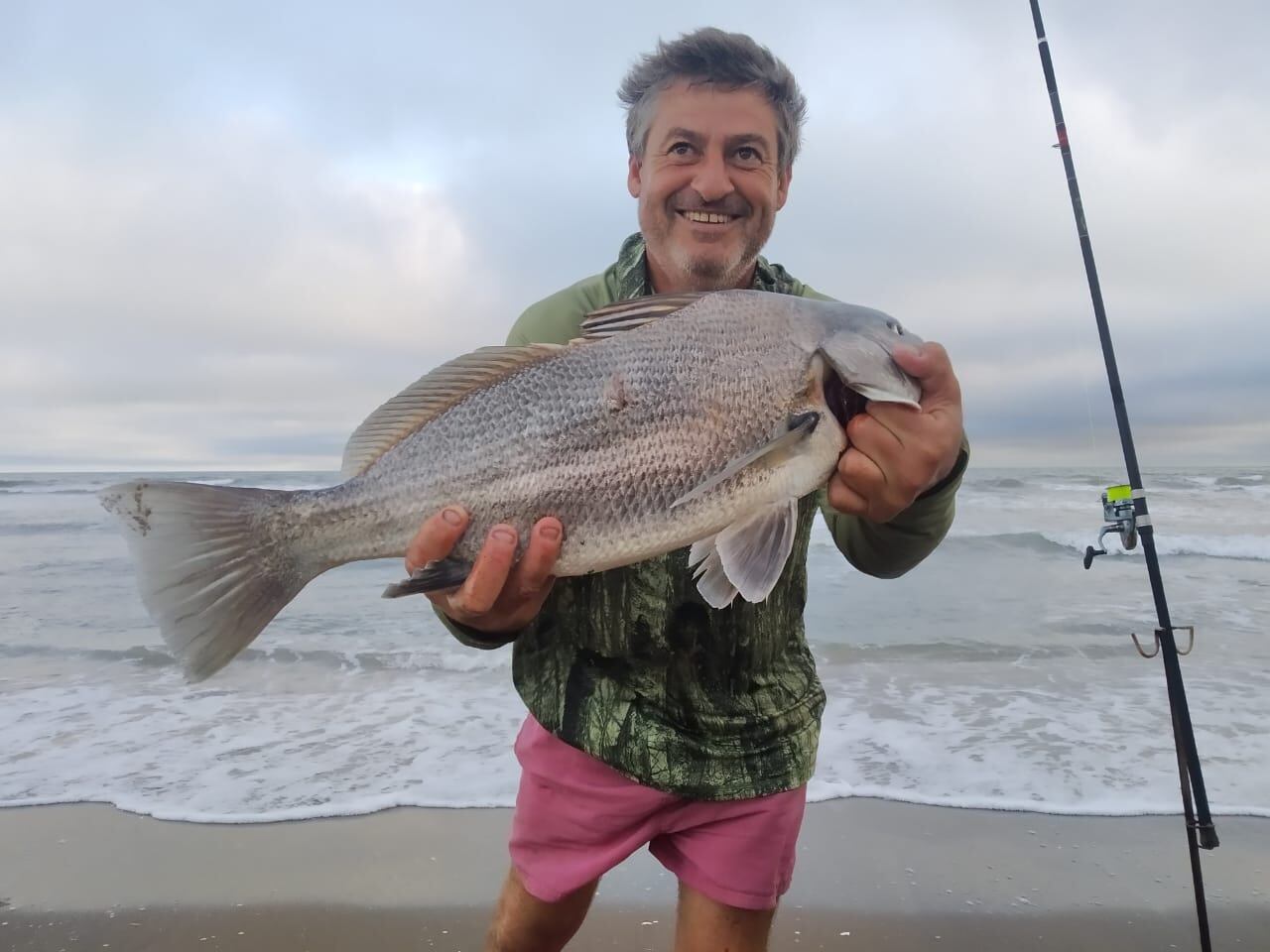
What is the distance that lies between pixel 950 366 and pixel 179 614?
2009 mm

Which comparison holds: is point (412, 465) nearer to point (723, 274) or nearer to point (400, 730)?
point (723, 274)

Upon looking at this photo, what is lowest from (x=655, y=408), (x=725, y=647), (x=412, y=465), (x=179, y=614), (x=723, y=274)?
(x=725, y=647)

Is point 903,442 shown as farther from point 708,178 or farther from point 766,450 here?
point 708,178

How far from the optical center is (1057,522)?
1898 cm

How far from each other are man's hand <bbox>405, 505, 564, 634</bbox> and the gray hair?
1.43 metres

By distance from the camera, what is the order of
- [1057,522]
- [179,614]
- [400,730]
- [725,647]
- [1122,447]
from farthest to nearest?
[1057,522] → [400,730] → [1122,447] → [725,647] → [179,614]

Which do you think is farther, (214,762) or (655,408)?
(214,762)

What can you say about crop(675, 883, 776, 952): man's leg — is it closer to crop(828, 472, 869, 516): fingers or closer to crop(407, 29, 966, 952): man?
crop(407, 29, 966, 952): man

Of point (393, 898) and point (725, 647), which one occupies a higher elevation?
point (725, 647)

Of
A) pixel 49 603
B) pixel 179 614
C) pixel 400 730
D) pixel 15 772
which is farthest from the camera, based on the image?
pixel 49 603

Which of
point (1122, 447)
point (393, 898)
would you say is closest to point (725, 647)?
point (393, 898)

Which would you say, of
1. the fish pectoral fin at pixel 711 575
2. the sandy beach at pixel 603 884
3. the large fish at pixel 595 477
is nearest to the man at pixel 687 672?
the large fish at pixel 595 477

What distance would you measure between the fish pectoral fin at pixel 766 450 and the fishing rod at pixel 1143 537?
2.10 metres

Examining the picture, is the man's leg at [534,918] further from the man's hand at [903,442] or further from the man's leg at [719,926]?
the man's hand at [903,442]
